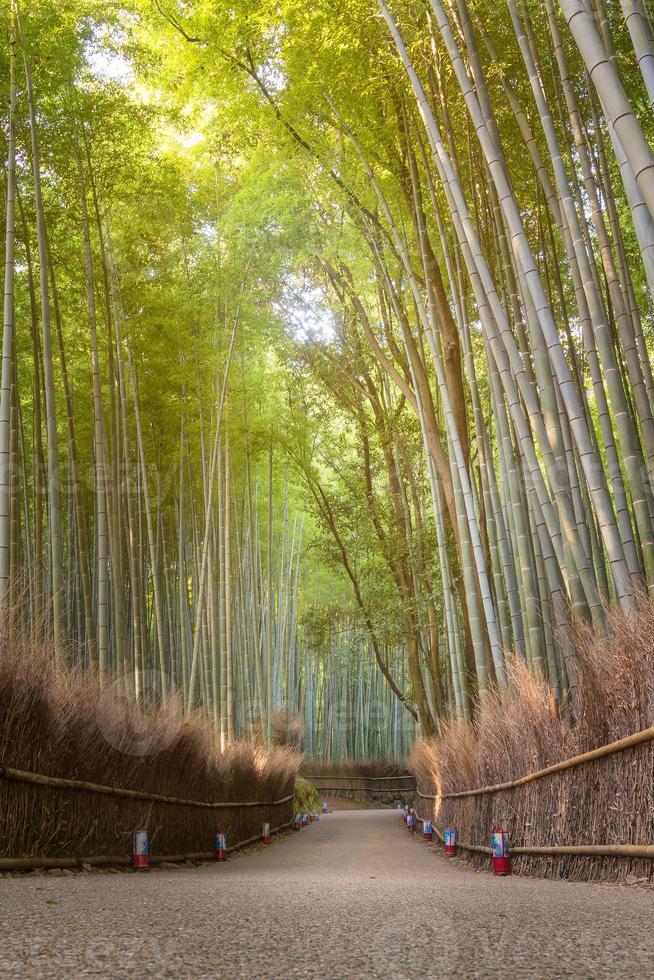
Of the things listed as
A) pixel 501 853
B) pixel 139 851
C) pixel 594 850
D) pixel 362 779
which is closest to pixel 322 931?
pixel 594 850

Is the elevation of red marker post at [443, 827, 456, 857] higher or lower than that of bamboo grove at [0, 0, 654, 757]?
lower

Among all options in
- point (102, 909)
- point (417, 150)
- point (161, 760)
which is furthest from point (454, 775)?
point (417, 150)

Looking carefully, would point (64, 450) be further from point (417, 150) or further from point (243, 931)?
point (243, 931)

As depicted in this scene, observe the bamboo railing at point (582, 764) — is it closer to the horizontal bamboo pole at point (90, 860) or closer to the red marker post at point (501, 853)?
the red marker post at point (501, 853)

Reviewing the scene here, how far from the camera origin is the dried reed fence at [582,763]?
2385 mm

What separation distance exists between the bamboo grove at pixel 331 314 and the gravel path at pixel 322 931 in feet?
3.69

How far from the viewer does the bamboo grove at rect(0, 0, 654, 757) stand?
133 inches

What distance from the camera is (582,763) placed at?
2832 mm

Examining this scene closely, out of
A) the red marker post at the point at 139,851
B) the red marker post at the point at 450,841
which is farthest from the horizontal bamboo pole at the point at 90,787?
the red marker post at the point at 450,841

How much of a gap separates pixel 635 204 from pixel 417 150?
13.8 feet

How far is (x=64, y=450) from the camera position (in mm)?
7801

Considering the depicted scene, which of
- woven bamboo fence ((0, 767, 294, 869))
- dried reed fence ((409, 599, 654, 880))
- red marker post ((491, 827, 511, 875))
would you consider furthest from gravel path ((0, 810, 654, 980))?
red marker post ((491, 827, 511, 875))

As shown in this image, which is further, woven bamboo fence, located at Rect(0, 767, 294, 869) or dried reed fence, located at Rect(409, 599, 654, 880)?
woven bamboo fence, located at Rect(0, 767, 294, 869)

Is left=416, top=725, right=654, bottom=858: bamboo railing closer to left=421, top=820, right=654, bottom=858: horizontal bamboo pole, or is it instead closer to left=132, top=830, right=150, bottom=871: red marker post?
left=421, top=820, right=654, bottom=858: horizontal bamboo pole
